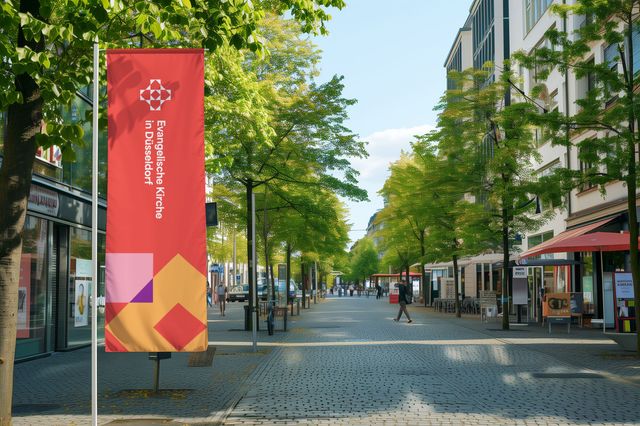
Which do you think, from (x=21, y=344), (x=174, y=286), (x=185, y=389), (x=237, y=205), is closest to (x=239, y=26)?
(x=174, y=286)

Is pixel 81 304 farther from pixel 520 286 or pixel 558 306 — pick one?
pixel 520 286

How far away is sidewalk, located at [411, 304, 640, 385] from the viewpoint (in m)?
16.1

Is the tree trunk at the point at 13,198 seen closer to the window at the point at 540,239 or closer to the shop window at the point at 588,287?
the shop window at the point at 588,287

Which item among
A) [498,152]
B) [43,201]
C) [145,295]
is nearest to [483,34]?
[498,152]

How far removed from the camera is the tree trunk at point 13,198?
27.6 ft

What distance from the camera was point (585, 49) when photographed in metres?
18.8

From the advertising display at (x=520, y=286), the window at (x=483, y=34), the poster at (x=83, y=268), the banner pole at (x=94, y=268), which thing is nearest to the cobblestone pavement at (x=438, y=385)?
the banner pole at (x=94, y=268)

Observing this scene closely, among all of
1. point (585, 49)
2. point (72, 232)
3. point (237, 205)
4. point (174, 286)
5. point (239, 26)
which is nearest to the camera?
point (174, 286)

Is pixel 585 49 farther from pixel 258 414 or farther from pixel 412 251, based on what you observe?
pixel 412 251

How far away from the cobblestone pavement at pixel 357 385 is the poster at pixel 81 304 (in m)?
1.61

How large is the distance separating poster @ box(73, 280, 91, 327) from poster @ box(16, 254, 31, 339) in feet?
10.2

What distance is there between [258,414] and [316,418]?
0.79 meters

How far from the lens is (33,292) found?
748 inches

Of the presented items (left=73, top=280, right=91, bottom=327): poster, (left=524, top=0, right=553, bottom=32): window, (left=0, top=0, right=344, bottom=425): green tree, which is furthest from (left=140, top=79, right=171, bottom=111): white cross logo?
(left=524, top=0, right=553, bottom=32): window
